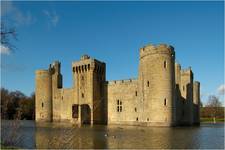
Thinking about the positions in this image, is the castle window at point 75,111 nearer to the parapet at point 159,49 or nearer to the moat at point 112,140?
the parapet at point 159,49

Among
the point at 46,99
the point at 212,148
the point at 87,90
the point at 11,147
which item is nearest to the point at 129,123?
the point at 87,90

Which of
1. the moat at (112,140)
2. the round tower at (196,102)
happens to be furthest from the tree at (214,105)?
the moat at (112,140)

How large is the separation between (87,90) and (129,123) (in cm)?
804

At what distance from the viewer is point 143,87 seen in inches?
1339

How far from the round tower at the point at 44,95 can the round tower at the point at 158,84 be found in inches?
800

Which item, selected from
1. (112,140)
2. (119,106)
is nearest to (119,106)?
(119,106)

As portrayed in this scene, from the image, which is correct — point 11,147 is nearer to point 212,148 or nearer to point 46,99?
point 212,148

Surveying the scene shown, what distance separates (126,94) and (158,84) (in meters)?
6.75

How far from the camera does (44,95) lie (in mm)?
48250

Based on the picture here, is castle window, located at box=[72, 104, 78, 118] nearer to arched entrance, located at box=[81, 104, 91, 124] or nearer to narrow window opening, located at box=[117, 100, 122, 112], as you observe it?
arched entrance, located at box=[81, 104, 91, 124]

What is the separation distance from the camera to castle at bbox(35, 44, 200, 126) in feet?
105

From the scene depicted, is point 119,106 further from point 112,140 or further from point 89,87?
point 112,140

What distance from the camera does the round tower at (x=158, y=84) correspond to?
3148 centimetres

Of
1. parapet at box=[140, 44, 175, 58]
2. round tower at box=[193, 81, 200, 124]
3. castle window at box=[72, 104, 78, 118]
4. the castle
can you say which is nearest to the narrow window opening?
the castle
